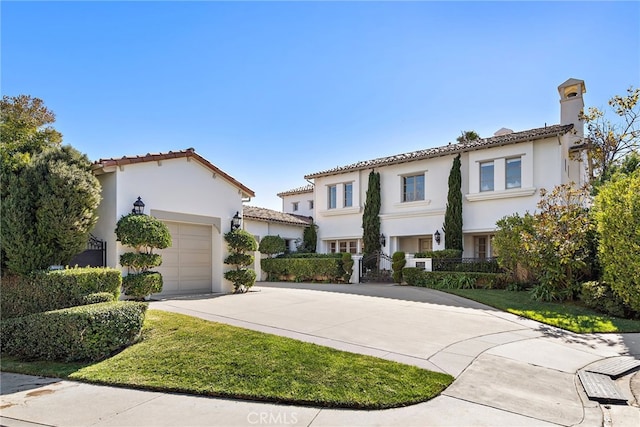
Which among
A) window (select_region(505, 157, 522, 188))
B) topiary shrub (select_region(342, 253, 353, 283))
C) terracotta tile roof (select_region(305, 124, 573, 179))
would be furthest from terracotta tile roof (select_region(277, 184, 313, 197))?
window (select_region(505, 157, 522, 188))

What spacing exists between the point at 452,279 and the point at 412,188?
301 inches

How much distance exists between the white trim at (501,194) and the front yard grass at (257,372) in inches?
602

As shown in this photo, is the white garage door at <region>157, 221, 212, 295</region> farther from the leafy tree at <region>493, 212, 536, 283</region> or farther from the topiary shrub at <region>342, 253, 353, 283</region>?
the leafy tree at <region>493, 212, 536, 283</region>

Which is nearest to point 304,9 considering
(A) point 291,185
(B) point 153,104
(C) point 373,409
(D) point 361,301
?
(B) point 153,104

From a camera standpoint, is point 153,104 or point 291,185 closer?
point 153,104

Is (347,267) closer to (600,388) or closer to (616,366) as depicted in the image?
(616,366)

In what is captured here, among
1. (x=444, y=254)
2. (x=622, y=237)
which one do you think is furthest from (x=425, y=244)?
(x=622, y=237)

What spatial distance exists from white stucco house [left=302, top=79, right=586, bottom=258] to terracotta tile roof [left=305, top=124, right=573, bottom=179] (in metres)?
0.05

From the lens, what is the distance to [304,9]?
1002cm

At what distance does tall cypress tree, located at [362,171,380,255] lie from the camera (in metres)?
22.6

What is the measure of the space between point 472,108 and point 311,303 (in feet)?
37.2

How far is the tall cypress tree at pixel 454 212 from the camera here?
64.5 ft

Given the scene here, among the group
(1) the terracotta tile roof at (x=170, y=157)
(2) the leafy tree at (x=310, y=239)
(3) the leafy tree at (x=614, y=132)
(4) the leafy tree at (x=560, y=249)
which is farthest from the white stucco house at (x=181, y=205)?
(3) the leafy tree at (x=614, y=132)

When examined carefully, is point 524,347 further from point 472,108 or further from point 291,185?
point 291,185
